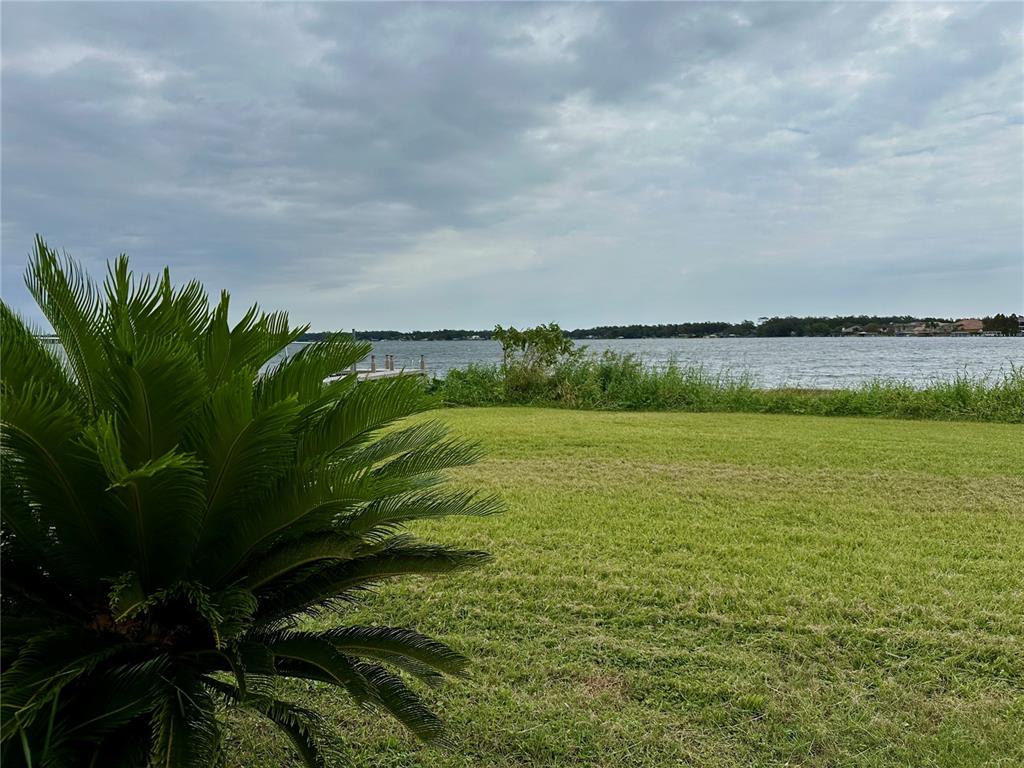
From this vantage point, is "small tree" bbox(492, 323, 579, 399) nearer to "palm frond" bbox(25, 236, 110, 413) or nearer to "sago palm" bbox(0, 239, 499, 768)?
"sago palm" bbox(0, 239, 499, 768)

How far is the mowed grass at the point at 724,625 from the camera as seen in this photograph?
2285 millimetres

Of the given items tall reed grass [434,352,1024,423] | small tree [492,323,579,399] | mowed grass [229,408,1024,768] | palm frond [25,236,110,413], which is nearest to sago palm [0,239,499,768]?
palm frond [25,236,110,413]

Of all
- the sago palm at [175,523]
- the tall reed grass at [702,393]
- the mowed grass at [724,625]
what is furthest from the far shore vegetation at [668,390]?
the sago palm at [175,523]

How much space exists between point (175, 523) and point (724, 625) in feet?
8.79

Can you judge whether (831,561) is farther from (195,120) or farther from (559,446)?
(195,120)

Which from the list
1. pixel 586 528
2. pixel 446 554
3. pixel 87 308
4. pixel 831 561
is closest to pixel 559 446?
pixel 586 528

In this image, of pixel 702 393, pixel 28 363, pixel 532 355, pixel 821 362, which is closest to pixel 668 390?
pixel 702 393

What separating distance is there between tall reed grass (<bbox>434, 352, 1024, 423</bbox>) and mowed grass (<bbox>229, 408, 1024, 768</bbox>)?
A: 5321 millimetres

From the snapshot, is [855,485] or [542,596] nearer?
[542,596]

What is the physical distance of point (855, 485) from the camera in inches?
242

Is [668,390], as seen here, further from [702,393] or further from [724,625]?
[724,625]

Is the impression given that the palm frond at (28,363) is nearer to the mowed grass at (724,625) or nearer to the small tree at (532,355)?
the mowed grass at (724,625)

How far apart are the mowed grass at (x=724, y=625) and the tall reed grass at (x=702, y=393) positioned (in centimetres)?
532

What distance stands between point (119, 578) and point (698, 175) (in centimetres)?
1236
